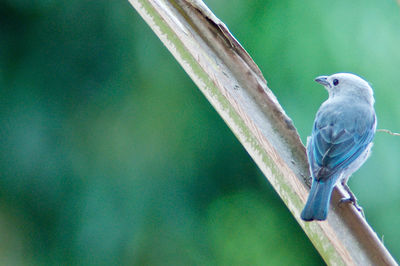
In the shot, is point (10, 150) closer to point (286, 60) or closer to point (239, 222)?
point (239, 222)

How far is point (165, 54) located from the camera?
6.96 feet

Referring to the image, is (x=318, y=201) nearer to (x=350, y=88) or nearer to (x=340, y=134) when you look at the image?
Result: (x=340, y=134)

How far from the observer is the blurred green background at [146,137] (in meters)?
1.98

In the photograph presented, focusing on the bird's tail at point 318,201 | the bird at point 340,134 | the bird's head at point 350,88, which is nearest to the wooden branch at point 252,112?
the bird's tail at point 318,201

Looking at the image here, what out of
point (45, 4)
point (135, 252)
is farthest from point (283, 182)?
point (45, 4)

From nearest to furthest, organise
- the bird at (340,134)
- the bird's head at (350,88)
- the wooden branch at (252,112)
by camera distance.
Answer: the wooden branch at (252,112) → the bird at (340,134) → the bird's head at (350,88)

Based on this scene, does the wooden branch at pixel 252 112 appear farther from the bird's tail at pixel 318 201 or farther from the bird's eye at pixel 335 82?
the bird's eye at pixel 335 82

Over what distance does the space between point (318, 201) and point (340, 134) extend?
0.52m

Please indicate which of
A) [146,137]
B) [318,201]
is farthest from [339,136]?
[146,137]

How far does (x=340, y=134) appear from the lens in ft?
4.54

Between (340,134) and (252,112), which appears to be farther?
(340,134)

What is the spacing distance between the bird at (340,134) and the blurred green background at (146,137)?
32 centimetres

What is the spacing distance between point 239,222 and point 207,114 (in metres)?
0.45

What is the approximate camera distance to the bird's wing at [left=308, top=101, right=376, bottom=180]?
125cm
